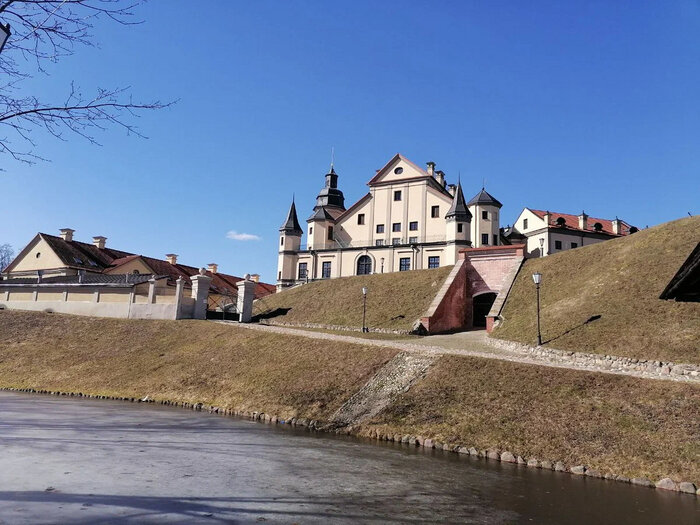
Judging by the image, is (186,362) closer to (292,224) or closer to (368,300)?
(368,300)

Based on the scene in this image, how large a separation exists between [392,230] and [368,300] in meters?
19.6

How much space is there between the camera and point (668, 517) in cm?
893

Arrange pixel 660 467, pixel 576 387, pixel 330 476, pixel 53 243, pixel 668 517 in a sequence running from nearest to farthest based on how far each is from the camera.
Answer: pixel 668 517
pixel 330 476
pixel 660 467
pixel 576 387
pixel 53 243

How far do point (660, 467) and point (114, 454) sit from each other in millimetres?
12344

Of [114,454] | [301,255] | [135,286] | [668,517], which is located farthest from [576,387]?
[301,255]

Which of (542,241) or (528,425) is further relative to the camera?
(542,241)

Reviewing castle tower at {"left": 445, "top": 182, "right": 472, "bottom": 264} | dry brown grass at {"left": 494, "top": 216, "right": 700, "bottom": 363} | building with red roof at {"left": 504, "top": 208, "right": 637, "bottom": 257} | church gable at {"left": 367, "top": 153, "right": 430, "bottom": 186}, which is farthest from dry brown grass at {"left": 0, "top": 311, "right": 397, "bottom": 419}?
building with red roof at {"left": 504, "top": 208, "right": 637, "bottom": 257}

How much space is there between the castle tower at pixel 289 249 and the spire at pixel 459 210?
737 inches

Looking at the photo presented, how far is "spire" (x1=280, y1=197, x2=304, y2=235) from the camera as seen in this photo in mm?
61594

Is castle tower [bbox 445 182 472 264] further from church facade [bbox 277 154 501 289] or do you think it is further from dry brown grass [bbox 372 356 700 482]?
dry brown grass [bbox 372 356 700 482]

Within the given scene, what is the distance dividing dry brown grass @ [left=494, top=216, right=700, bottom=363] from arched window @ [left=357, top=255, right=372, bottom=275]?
76.2ft

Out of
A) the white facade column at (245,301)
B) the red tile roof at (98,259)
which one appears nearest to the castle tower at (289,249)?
the red tile roof at (98,259)

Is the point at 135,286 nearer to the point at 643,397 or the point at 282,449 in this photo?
the point at 282,449

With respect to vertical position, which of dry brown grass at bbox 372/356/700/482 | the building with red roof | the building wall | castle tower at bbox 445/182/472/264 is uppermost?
the building with red roof
